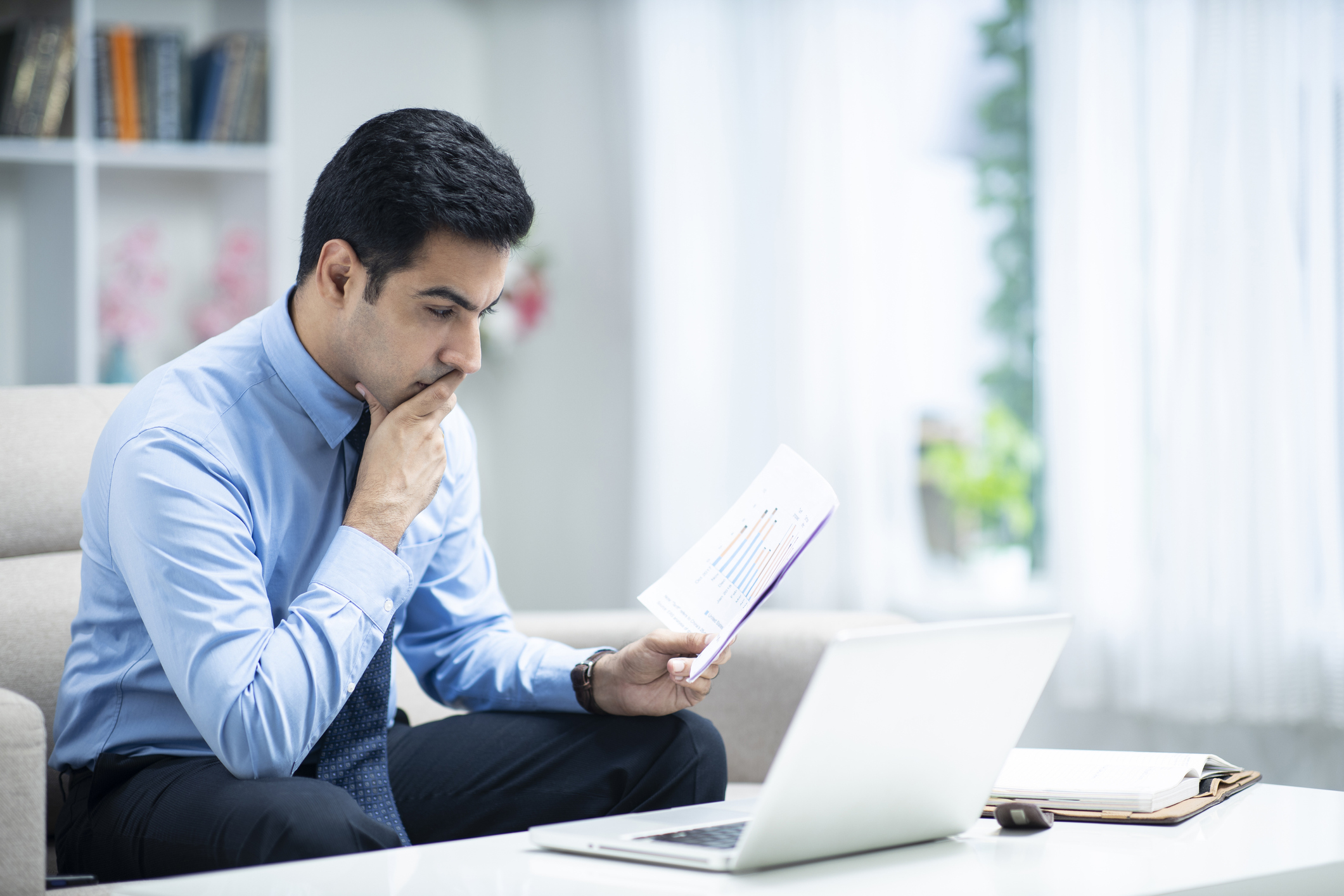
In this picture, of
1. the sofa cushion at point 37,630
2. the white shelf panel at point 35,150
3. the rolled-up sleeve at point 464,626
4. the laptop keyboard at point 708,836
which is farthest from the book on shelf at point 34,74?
the laptop keyboard at point 708,836

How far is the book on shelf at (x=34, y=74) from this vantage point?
7.77 ft

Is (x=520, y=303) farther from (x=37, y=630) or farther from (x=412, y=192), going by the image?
(x=412, y=192)

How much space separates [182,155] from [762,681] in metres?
1.75

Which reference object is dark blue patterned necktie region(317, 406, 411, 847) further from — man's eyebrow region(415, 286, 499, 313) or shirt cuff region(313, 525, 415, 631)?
man's eyebrow region(415, 286, 499, 313)

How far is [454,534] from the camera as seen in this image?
1.37 metres

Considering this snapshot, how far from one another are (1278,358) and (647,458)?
128 centimetres

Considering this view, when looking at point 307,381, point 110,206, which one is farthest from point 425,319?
point 110,206

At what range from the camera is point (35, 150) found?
7.84 ft

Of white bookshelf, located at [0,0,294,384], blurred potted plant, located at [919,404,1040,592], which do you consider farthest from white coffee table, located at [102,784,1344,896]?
white bookshelf, located at [0,0,294,384]

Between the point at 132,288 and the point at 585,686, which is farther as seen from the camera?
the point at 132,288

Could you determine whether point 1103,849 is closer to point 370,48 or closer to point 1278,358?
point 1278,358

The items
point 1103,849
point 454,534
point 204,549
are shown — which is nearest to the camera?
point 1103,849

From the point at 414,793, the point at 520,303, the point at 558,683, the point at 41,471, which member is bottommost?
the point at 414,793

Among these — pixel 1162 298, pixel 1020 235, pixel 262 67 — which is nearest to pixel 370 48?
pixel 262 67
